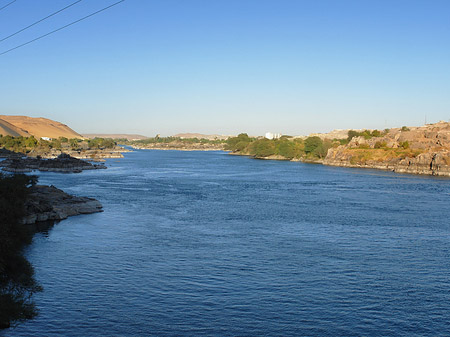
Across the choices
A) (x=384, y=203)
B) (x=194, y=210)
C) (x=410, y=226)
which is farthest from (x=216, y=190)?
(x=410, y=226)

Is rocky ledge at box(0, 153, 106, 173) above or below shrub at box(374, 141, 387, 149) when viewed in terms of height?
below

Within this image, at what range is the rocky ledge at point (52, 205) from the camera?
3403 cm

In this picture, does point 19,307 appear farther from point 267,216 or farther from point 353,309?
point 267,216

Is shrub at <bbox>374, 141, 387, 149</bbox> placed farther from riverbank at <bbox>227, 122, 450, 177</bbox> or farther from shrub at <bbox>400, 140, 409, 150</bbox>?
shrub at <bbox>400, 140, 409, 150</bbox>

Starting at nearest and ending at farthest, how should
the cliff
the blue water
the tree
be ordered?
the blue water → the cliff → the tree

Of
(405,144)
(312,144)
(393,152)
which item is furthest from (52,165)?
(405,144)

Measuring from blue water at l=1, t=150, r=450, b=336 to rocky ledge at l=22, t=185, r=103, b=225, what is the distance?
120 centimetres

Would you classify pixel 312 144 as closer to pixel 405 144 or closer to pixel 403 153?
pixel 405 144

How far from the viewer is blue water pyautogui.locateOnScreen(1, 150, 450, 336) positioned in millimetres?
16906

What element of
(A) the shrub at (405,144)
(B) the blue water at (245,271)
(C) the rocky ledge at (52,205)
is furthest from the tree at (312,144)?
(C) the rocky ledge at (52,205)

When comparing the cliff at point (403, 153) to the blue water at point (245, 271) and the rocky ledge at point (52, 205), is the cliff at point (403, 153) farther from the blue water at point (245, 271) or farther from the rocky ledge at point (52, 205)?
the rocky ledge at point (52, 205)

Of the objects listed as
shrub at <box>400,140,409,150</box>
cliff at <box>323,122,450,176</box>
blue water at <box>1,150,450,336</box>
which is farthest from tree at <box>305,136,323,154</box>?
blue water at <box>1,150,450,336</box>

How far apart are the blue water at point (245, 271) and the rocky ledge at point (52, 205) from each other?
47.4 inches

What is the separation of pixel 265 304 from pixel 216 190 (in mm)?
36554
